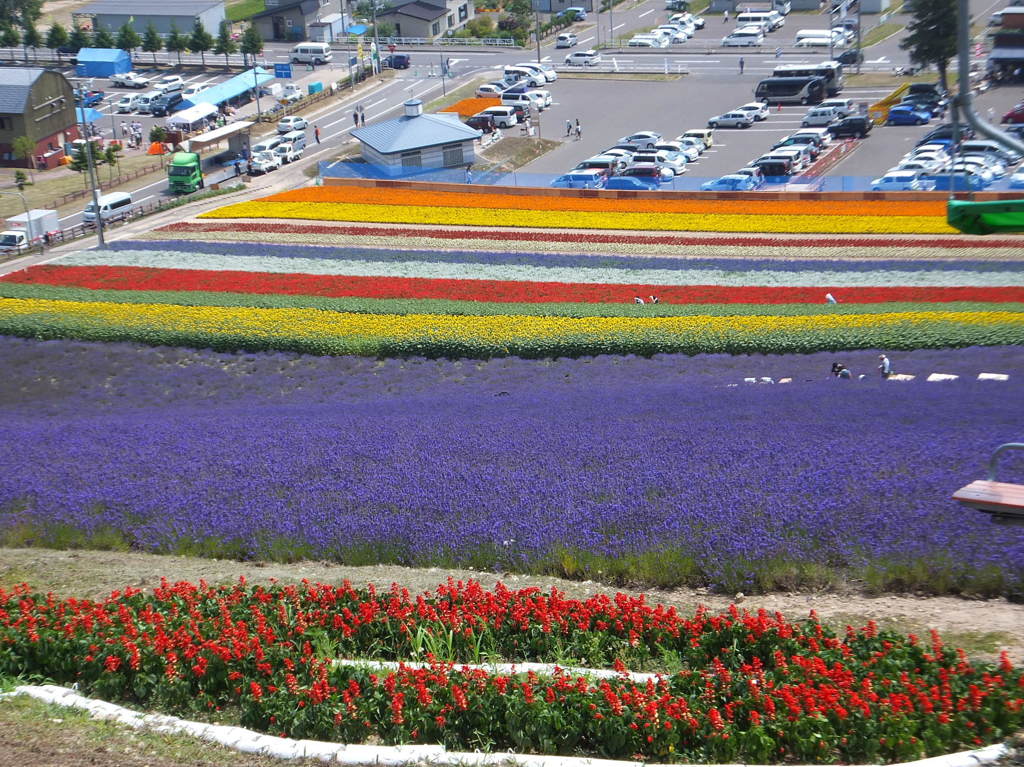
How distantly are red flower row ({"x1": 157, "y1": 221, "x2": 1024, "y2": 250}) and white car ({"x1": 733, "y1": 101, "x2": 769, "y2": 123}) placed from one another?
2507 cm

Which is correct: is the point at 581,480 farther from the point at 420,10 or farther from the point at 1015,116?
the point at 420,10

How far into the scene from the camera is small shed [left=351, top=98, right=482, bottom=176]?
56.6m

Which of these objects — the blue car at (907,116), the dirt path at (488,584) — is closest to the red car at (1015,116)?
the blue car at (907,116)

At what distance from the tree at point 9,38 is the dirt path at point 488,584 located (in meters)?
99.7

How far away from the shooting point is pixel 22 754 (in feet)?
32.7

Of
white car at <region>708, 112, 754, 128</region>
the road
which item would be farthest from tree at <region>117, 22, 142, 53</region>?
white car at <region>708, 112, 754, 128</region>

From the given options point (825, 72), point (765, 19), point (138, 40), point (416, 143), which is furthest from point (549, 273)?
point (138, 40)

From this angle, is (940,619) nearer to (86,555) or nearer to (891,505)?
(891,505)

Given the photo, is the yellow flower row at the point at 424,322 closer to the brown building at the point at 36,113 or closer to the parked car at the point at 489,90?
the brown building at the point at 36,113

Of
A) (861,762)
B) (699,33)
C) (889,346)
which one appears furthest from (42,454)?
(699,33)

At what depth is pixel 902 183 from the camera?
157 ft

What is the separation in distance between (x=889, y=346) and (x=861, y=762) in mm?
18158

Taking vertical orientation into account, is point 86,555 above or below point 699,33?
below

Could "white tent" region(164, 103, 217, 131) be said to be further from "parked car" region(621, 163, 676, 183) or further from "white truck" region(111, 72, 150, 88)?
"parked car" region(621, 163, 676, 183)
